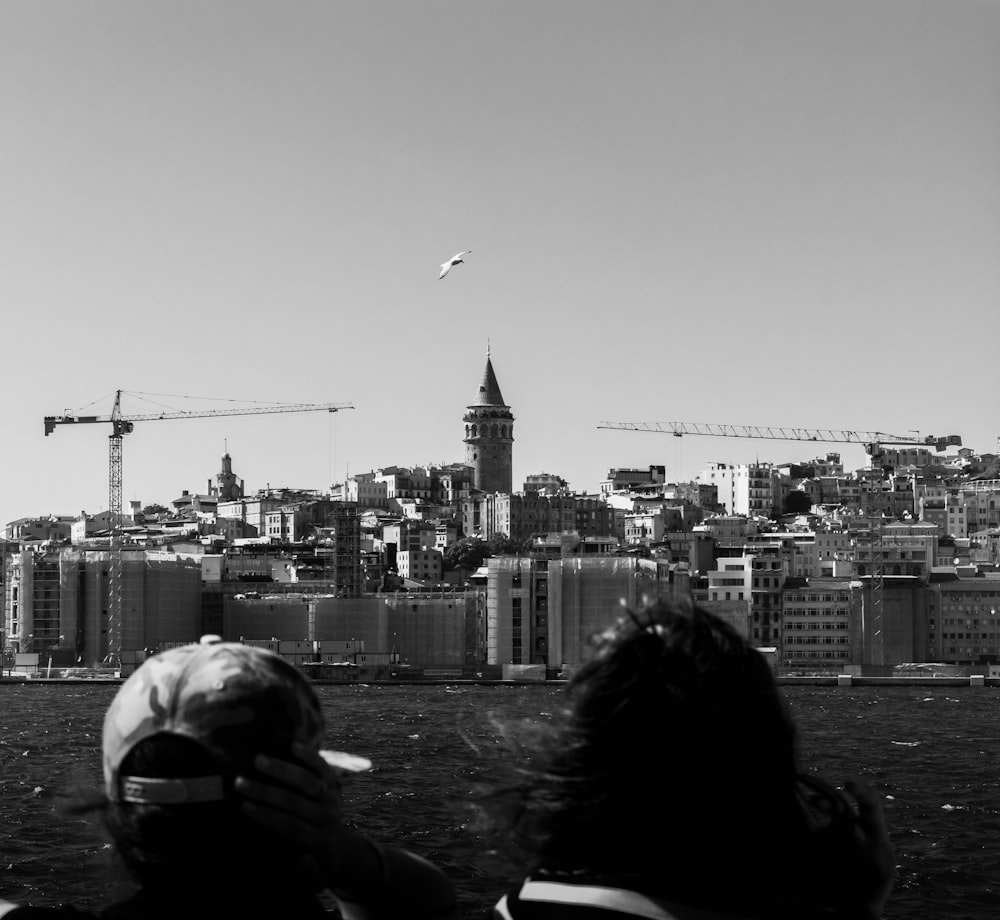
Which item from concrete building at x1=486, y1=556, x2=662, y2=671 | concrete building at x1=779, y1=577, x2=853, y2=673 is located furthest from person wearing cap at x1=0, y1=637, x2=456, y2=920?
concrete building at x1=779, y1=577, x2=853, y2=673

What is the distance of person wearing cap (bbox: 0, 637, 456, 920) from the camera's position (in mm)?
1797

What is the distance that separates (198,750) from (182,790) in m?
0.04

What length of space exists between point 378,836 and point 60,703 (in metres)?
38.5

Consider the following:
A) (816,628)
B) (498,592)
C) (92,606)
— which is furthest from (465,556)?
(816,628)

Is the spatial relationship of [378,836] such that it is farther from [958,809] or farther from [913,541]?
[913,541]

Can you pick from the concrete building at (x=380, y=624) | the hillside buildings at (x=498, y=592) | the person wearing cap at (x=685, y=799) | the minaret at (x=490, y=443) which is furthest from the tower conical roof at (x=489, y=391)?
the person wearing cap at (x=685, y=799)

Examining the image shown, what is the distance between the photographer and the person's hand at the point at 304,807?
5.89 feet

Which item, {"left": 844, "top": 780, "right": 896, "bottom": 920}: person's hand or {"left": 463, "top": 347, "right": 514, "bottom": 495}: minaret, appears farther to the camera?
{"left": 463, "top": 347, "right": 514, "bottom": 495}: minaret

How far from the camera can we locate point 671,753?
1898mm

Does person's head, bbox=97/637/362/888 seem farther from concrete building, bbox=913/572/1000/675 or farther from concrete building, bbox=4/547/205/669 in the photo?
concrete building, bbox=4/547/205/669

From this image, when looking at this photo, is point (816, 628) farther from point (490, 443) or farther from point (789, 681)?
point (490, 443)

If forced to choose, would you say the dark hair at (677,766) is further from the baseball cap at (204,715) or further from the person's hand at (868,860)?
the baseball cap at (204,715)

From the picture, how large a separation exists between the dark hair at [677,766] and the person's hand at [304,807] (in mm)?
224

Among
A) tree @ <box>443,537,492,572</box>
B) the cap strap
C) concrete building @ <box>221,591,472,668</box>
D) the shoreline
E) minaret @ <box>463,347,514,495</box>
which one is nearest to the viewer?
the cap strap
